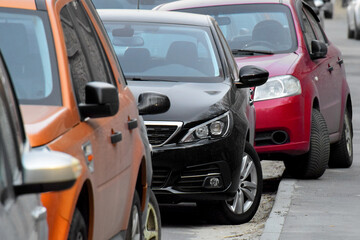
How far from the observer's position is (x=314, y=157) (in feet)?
37.2

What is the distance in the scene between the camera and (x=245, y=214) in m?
9.36

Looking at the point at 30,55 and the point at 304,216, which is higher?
the point at 30,55

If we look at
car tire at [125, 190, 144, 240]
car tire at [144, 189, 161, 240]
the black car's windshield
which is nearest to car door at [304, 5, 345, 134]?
the black car's windshield

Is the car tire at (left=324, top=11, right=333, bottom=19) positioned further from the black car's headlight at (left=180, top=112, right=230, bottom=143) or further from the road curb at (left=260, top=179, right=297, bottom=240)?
the black car's headlight at (left=180, top=112, right=230, bottom=143)

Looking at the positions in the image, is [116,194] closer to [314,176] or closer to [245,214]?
[245,214]

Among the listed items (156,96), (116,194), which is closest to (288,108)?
(156,96)

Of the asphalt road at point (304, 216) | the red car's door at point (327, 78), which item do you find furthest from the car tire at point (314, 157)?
the red car's door at point (327, 78)

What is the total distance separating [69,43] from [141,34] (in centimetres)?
463

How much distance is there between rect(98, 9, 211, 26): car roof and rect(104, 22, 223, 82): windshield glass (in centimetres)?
6

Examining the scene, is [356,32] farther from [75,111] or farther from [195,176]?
[75,111]

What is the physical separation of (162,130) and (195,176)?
43cm

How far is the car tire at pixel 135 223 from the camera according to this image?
237 inches

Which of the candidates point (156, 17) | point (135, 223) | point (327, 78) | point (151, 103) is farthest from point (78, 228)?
point (327, 78)

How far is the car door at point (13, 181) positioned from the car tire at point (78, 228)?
564mm
